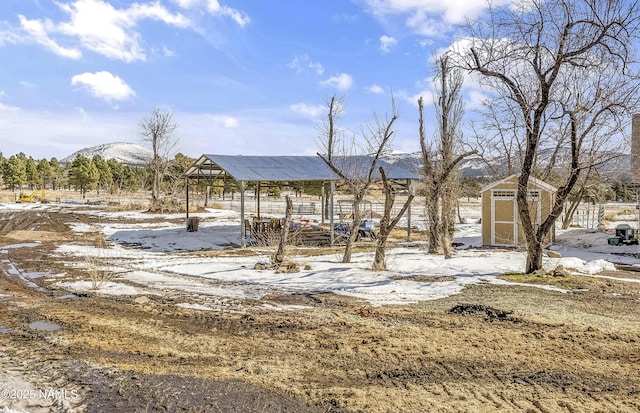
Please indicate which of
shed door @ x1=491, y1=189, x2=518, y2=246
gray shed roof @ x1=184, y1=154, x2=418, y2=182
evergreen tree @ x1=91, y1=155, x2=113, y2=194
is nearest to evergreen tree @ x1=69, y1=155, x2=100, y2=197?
evergreen tree @ x1=91, y1=155, x2=113, y2=194

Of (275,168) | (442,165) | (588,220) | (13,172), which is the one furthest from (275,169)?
(13,172)

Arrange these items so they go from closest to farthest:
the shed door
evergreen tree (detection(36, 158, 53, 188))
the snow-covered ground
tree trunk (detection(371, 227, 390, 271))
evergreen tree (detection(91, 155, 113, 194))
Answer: the snow-covered ground
tree trunk (detection(371, 227, 390, 271))
the shed door
evergreen tree (detection(91, 155, 113, 194))
evergreen tree (detection(36, 158, 53, 188))

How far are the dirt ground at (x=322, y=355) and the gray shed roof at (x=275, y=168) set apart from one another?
33.6 feet

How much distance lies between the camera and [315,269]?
493 inches

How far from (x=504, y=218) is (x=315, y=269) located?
1023 cm

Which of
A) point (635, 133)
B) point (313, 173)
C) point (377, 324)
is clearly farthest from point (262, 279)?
point (635, 133)

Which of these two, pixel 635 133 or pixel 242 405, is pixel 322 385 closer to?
pixel 242 405

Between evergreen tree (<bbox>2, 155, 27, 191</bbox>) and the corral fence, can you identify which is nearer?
the corral fence

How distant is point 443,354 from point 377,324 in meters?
1.54

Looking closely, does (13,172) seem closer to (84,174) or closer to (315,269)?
(84,174)

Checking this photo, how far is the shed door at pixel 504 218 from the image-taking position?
62.2 feet

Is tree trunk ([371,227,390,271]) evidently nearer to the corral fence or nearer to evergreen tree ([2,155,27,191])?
the corral fence

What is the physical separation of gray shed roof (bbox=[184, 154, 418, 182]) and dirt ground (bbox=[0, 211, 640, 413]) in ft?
33.6

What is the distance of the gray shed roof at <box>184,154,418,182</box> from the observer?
18.9 meters
